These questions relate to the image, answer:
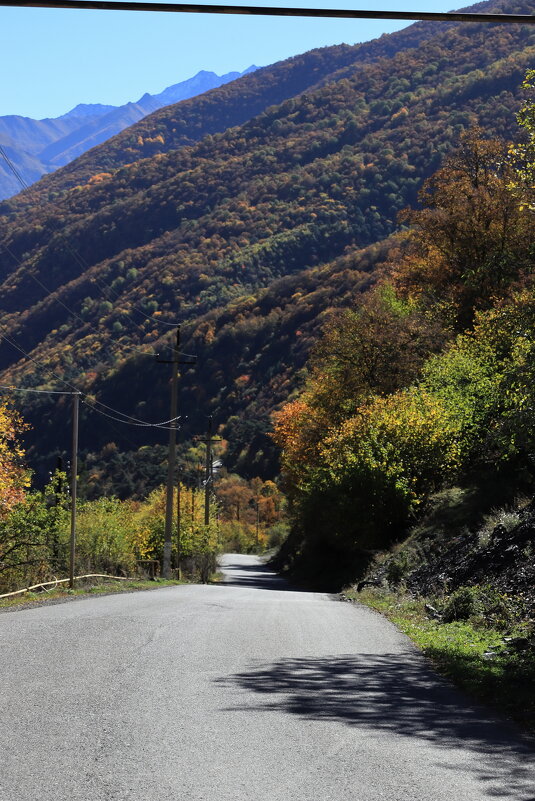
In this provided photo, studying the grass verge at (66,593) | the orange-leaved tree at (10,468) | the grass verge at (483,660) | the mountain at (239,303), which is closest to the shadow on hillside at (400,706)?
the grass verge at (483,660)

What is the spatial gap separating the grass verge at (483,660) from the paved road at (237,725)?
0.33 m

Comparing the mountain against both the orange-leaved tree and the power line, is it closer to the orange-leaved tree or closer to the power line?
the orange-leaved tree

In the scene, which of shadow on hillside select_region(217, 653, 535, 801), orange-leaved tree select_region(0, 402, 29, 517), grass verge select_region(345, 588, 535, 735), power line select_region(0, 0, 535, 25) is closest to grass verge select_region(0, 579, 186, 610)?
orange-leaved tree select_region(0, 402, 29, 517)

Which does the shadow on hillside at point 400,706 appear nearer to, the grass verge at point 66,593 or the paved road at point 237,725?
the paved road at point 237,725

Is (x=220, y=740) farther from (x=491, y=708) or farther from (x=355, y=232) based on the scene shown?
(x=355, y=232)

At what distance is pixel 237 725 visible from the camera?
810 cm

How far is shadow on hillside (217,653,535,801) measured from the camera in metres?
6.93

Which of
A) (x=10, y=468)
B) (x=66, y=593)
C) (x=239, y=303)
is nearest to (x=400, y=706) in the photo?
(x=66, y=593)

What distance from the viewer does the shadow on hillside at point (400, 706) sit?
6926 mm

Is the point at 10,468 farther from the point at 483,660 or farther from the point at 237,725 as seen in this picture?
the point at 237,725

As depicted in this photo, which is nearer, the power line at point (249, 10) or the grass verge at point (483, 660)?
the power line at point (249, 10)

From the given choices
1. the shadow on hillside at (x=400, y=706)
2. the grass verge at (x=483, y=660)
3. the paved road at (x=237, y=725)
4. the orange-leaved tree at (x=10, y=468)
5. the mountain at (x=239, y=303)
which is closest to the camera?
the paved road at (x=237, y=725)

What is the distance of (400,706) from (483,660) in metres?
3.28

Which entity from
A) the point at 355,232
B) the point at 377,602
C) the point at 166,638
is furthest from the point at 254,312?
the point at 166,638
